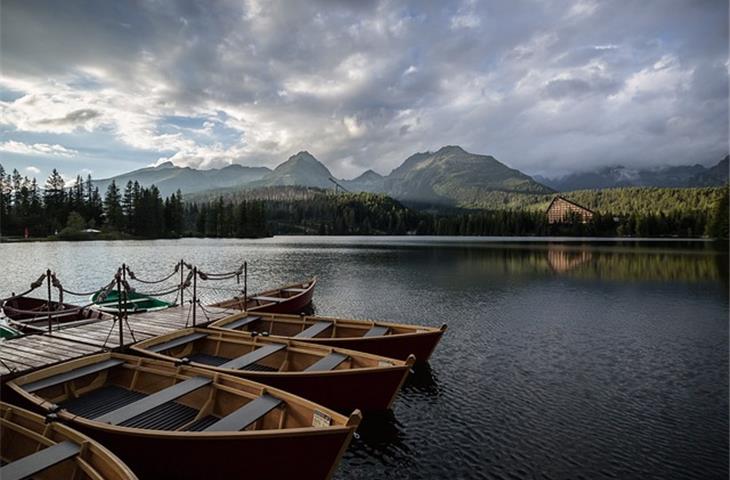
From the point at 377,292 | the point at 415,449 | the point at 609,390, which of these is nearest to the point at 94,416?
the point at 415,449

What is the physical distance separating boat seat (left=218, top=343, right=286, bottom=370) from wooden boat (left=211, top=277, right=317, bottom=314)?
353 inches

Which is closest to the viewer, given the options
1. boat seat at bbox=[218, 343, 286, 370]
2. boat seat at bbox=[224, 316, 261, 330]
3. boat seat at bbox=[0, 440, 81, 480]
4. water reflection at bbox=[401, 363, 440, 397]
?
boat seat at bbox=[0, 440, 81, 480]

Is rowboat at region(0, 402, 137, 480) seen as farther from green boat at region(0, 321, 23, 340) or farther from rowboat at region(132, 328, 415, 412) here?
green boat at region(0, 321, 23, 340)

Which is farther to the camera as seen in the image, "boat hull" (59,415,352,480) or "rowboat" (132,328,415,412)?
"rowboat" (132,328,415,412)

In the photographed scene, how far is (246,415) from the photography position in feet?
26.9

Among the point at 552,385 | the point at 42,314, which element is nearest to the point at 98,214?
the point at 42,314

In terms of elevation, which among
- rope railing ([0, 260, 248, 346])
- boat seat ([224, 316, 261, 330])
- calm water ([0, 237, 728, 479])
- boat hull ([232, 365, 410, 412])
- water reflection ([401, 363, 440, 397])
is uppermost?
rope railing ([0, 260, 248, 346])

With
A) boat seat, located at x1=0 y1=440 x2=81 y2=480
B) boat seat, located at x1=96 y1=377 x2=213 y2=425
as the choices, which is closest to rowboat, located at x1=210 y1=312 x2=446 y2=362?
boat seat, located at x1=96 y1=377 x2=213 y2=425

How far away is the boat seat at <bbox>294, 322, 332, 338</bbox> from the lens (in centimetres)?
1609

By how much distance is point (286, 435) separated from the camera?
280 inches

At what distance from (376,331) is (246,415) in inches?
343

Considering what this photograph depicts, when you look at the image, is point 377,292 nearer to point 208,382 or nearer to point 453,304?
point 453,304

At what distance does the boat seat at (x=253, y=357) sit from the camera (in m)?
12.1

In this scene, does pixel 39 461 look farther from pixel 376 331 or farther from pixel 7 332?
pixel 7 332
